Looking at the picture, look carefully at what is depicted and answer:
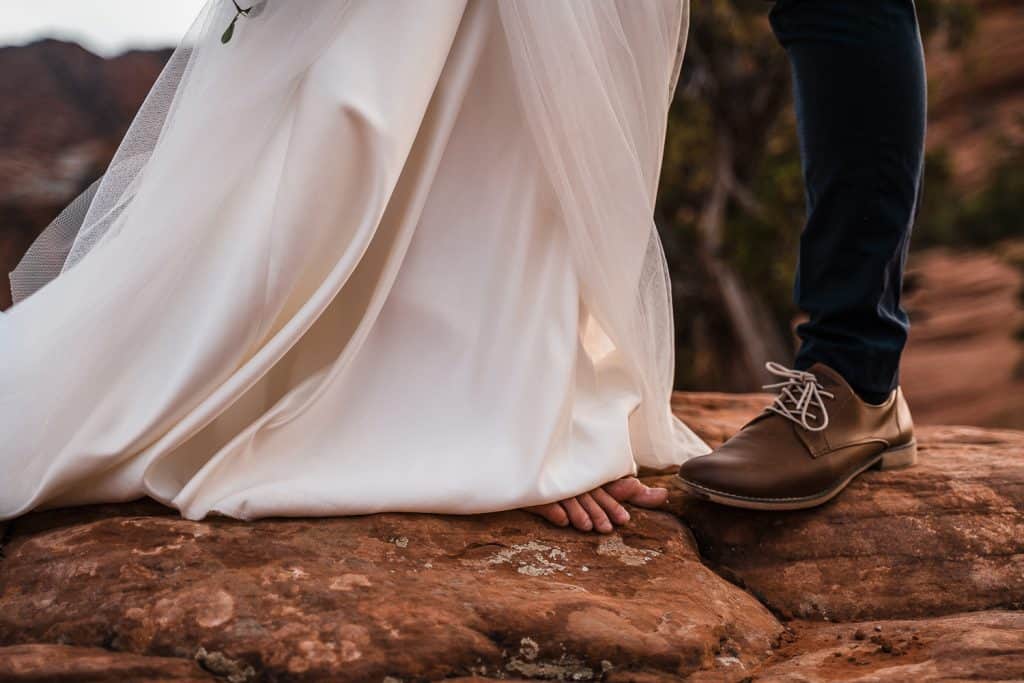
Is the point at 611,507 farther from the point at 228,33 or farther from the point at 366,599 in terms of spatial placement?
the point at 228,33

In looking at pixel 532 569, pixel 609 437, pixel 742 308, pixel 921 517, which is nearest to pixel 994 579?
pixel 921 517

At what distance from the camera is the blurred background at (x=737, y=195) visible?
21.7ft

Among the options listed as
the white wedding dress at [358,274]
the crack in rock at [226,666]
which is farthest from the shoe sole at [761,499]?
the crack in rock at [226,666]

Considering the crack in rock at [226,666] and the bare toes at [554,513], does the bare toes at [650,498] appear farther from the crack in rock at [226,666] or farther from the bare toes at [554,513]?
the crack in rock at [226,666]

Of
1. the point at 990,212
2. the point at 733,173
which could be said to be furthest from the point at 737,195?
the point at 990,212

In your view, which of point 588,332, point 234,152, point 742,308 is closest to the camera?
point 234,152

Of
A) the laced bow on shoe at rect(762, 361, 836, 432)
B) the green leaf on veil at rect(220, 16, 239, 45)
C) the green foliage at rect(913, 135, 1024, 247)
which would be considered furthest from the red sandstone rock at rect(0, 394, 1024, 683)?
the green foliage at rect(913, 135, 1024, 247)

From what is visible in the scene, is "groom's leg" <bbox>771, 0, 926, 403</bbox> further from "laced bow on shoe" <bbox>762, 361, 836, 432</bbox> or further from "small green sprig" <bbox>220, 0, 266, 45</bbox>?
"small green sprig" <bbox>220, 0, 266, 45</bbox>

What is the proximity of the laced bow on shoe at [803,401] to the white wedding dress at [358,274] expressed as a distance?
28cm

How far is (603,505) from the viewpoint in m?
1.71

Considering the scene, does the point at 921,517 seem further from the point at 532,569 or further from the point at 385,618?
the point at 385,618

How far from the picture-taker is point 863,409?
1.85 meters

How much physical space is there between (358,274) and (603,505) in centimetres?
59

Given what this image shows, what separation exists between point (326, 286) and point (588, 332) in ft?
1.82
